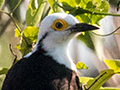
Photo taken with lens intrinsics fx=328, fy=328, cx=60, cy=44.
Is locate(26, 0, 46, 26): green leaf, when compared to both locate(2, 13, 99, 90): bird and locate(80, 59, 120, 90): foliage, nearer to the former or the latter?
locate(2, 13, 99, 90): bird

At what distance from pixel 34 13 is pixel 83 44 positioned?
427 mm

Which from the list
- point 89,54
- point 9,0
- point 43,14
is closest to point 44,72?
point 43,14

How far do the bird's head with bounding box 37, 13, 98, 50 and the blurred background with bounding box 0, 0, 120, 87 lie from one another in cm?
20

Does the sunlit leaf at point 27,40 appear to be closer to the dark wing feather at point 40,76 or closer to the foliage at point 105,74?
the dark wing feather at point 40,76

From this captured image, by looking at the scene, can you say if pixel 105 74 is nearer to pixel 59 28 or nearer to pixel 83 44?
pixel 59 28

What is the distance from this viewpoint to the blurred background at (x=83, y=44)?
1250 mm

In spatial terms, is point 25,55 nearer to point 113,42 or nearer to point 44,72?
point 44,72

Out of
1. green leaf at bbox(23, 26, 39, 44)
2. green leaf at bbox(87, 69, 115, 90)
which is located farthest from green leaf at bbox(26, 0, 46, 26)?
green leaf at bbox(87, 69, 115, 90)

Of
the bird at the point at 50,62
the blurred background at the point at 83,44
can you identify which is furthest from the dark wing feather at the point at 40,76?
the blurred background at the point at 83,44

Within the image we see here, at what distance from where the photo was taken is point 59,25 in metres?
0.85

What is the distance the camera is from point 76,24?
0.82 metres

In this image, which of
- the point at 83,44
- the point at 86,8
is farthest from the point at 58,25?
the point at 83,44

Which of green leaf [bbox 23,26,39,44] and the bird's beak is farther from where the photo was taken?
green leaf [bbox 23,26,39,44]

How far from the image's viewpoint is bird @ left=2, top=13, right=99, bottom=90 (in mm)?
809
